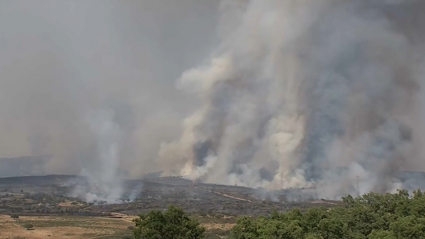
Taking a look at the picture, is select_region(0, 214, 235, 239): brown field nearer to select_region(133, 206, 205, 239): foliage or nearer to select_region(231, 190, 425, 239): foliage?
select_region(231, 190, 425, 239): foliage

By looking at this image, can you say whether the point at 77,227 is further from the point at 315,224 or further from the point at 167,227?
the point at 315,224

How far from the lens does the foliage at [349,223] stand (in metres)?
25.4

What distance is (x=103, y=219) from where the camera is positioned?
67.5 metres

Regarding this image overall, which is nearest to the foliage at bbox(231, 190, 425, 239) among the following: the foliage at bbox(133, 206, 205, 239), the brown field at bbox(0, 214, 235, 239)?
the foliage at bbox(133, 206, 205, 239)

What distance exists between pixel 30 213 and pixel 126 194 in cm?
3892

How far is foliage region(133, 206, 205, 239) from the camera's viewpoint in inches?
935

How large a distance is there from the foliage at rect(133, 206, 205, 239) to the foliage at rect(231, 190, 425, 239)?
3.22 meters

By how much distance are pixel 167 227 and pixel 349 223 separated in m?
16.3

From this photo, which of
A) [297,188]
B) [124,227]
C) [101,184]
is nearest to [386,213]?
[124,227]

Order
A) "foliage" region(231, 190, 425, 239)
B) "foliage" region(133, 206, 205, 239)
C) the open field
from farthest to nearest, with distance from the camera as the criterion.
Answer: the open field < "foliage" region(231, 190, 425, 239) < "foliage" region(133, 206, 205, 239)

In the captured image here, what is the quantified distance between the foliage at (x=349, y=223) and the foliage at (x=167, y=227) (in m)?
3.22

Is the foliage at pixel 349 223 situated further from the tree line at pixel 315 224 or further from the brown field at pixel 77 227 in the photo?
the brown field at pixel 77 227

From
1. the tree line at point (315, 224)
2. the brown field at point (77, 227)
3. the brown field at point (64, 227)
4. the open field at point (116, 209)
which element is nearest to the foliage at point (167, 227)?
the tree line at point (315, 224)

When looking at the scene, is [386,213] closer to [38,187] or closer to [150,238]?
[150,238]
